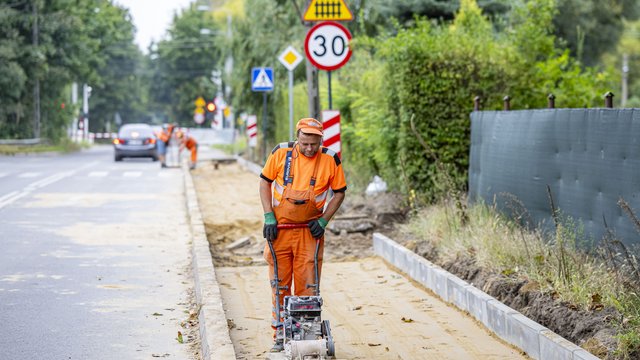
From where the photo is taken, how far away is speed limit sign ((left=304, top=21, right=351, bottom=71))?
1473 centimetres

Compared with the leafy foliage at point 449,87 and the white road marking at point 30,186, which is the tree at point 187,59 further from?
the leafy foliage at point 449,87

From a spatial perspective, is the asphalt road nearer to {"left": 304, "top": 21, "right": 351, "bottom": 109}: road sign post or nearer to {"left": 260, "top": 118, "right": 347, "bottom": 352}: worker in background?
{"left": 260, "top": 118, "right": 347, "bottom": 352}: worker in background

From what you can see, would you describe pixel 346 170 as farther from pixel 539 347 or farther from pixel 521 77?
pixel 539 347

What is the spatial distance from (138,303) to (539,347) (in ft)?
13.7

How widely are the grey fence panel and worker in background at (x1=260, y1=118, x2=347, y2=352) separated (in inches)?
107

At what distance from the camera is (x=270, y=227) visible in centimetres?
776

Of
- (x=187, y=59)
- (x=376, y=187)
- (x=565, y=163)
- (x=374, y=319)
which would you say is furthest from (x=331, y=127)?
(x=187, y=59)

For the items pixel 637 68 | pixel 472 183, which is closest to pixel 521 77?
pixel 472 183

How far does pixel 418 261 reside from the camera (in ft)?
36.9

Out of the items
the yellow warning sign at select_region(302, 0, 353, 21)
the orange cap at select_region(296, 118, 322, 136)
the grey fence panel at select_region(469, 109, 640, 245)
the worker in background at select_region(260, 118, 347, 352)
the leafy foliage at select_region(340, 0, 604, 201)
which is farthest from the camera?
the yellow warning sign at select_region(302, 0, 353, 21)

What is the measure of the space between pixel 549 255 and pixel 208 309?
2.90 meters

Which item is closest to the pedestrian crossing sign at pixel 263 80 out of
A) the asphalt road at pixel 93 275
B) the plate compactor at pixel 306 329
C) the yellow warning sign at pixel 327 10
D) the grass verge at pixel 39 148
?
the asphalt road at pixel 93 275

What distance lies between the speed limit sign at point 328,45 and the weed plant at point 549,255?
2.59 meters

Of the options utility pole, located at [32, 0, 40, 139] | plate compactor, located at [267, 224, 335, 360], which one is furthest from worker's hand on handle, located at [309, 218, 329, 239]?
utility pole, located at [32, 0, 40, 139]
